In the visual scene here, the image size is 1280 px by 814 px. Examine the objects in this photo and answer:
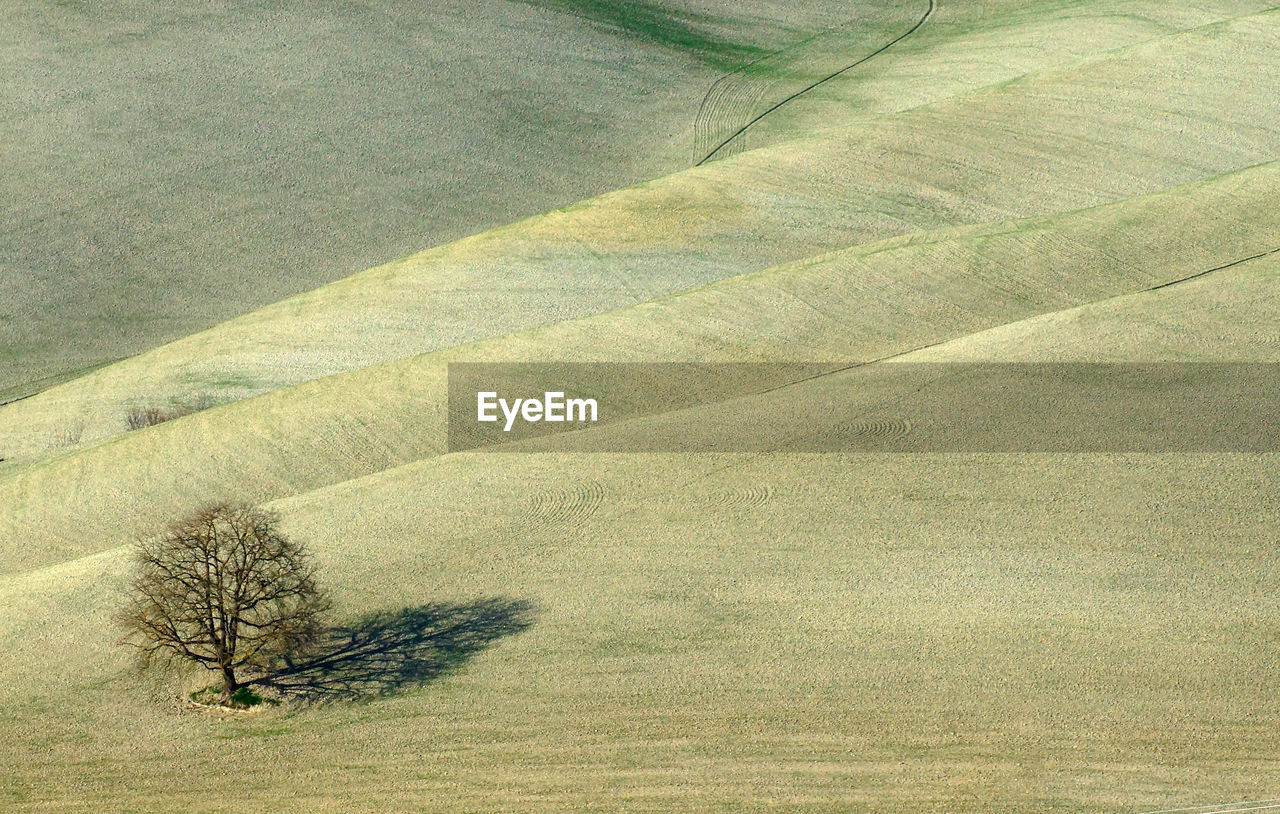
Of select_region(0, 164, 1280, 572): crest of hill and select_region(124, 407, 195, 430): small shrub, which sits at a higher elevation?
select_region(0, 164, 1280, 572): crest of hill

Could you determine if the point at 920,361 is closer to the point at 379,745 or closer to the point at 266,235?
the point at 379,745

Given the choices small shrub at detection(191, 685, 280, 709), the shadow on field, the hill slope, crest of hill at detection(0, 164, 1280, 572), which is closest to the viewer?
the hill slope

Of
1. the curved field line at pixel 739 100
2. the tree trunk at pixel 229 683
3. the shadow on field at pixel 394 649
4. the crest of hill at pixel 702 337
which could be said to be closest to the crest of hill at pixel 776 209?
the curved field line at pixel 739 100

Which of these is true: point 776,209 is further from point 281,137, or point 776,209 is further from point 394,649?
point 394,649

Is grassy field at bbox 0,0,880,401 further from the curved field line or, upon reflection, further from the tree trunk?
the tree trunk

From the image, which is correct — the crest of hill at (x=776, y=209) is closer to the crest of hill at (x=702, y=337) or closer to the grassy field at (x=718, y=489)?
the grassy field at (x=718, y=489)

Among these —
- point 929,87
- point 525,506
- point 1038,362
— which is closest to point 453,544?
point 525,506

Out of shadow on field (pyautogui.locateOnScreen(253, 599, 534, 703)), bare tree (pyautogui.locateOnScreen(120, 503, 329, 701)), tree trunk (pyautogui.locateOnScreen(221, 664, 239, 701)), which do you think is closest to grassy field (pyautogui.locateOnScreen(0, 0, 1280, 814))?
shadow on field (pyautogui.locateOnScreen(253, 599, 534, 703))
